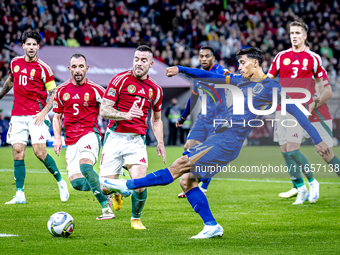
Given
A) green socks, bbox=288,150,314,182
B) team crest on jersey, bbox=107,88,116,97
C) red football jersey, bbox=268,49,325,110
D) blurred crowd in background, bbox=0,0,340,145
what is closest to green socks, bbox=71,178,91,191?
team crest on jersey, bbox=107,88,116,97

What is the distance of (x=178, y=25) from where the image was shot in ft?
78.5

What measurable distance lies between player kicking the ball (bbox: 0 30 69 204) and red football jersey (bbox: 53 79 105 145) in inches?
37.7

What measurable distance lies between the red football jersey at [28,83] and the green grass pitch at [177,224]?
1.45 metres

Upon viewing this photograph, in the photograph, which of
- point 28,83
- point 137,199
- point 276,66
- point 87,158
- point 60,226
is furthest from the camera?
point 276,66

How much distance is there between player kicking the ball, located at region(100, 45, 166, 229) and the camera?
597cm

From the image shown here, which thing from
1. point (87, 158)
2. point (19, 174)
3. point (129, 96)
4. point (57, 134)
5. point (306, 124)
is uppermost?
point (129, 96)

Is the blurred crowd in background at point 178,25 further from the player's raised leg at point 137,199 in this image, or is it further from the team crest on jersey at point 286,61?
the player's raised leg at point 137,199

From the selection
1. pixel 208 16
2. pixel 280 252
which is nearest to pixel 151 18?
pixel 208 16

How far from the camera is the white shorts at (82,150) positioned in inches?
269

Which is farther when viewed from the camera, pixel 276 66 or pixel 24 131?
pixel 276 66

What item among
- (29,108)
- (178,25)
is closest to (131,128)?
(29,108)

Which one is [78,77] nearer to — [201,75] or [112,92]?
[112,92]

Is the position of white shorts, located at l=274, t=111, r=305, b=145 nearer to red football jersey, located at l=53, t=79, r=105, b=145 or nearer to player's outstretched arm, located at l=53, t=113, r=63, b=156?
red football jersey, located at l=53, t=79, r=105, b=145

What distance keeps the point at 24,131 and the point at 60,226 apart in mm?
3157
